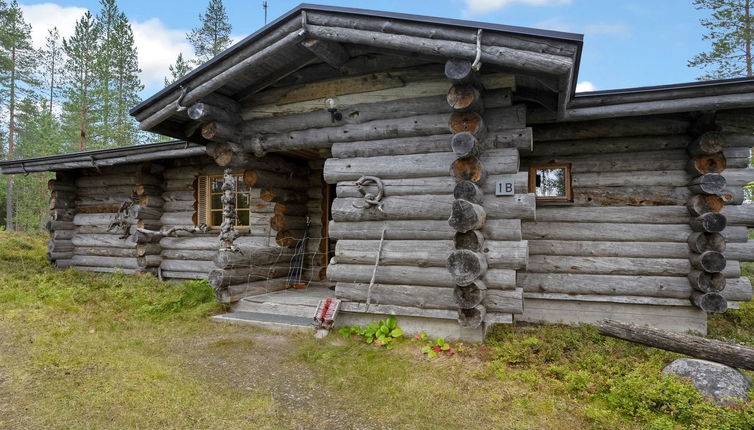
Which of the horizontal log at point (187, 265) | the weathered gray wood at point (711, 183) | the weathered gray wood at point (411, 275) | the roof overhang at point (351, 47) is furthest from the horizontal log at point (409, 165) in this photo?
the horizontal log at point (187, 265)

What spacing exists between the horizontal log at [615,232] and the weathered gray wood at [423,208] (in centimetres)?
166

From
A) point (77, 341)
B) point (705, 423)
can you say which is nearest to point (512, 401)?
point (705, 423)

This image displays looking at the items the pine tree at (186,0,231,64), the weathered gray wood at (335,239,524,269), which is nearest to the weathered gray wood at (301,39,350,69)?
the weathered gray wood at (335,239,524,269)

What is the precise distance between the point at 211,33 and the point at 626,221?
23942mm

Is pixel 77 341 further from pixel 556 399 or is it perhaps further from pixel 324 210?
pixel 556 399

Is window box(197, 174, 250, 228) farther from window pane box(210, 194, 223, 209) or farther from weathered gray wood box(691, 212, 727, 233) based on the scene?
weathered gray wood box(691, 212, 727, 233)

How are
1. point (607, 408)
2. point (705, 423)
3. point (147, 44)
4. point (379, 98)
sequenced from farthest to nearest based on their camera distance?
point (147, 44) → point (379, 98) → point (607, 408) → point (705, 423)

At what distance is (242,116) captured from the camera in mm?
7395

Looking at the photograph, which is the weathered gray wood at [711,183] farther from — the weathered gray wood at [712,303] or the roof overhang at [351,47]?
the roof overhang at [351,47]

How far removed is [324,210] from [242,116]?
295cm

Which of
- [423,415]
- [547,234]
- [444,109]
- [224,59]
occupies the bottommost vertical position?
[423,415]

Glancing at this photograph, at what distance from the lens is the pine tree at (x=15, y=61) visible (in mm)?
19391

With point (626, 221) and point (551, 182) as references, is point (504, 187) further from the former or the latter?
point (626, 221)

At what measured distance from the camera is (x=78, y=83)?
2103 cm
